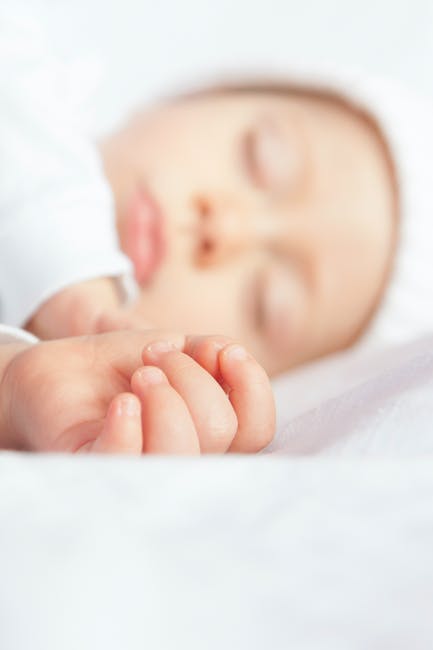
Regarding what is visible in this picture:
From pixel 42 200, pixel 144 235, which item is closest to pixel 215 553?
pixel 42 200

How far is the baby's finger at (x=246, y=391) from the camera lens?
1.75 feet

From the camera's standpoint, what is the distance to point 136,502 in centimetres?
42

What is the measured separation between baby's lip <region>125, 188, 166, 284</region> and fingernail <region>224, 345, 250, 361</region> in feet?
1.96

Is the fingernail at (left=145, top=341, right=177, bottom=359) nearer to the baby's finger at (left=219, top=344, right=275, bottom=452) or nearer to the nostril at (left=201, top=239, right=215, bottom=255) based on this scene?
the baby's finger at (left=219, top=344, right=275, bottom=452)

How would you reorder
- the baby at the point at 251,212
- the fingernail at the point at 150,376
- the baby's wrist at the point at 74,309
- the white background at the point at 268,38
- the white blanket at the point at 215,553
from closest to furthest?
1. the white blanket at the point at 215,553
2. the fingernail at the point at 150,376
3. the baby's wrist at the point at 74,309
4. the baby at the point at 251,212
5. the white background at the point at 268,38

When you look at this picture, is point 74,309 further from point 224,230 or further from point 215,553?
point 215,553

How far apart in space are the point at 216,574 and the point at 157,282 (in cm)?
74

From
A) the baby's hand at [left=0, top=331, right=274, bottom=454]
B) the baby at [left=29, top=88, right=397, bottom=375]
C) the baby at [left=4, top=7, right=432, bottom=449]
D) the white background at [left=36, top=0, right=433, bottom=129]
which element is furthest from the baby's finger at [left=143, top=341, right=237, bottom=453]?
the white background at [left=36, top=0, right=433, bottom=129]

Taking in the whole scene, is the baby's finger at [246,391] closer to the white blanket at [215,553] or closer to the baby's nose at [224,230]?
the white blanket at [215,553]

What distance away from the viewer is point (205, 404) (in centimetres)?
50

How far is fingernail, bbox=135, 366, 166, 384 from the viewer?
494 mm

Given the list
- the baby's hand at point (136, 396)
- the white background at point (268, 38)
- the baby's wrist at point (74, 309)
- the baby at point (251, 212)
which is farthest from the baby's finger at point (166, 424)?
the white background at point (268, 38)

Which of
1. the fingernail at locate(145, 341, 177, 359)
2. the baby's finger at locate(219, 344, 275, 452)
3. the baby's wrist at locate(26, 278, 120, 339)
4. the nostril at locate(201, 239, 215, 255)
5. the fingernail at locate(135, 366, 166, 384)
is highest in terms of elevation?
the fingernail at locate(135, 366, 166, 384)

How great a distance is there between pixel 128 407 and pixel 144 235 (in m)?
0.68
